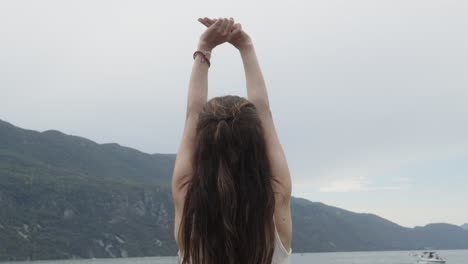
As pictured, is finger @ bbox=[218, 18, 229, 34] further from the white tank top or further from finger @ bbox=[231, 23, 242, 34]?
the white tank top

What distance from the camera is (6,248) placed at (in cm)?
16262

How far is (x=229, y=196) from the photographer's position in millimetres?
2016

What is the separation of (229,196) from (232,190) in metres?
0.02

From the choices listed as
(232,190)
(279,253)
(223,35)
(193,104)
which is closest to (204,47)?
(223,35)

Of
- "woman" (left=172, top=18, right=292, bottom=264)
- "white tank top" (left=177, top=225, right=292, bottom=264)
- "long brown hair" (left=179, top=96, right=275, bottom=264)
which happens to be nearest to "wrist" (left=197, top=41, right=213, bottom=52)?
"woman" (left=172, top=18, right=292, bottom=264)

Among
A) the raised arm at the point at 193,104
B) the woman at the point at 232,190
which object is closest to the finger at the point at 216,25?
the raised arm at the point at 193,104

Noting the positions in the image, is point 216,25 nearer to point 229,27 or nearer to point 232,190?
point 229,27

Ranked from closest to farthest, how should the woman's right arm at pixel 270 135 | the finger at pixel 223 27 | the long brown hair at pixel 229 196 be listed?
the long brown hair at pixel 229 196
the woman's right arm at pixel 270 135
the finger at pixel 223 27

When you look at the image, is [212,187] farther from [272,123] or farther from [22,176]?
Answer: [22,176]

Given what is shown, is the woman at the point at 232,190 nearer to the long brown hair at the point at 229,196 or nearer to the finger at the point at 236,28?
the long brown hair at the point at 229,196

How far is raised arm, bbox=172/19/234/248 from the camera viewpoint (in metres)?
2.20

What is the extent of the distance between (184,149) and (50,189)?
193617 mm

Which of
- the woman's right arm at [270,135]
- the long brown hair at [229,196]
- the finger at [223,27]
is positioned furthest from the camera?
the finger at [223,27]

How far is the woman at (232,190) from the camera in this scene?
2.03 m
